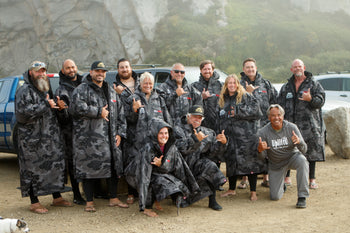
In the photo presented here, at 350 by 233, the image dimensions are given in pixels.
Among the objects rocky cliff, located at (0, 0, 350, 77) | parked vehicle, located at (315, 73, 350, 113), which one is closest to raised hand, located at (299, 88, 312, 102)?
parked vehicle, located at (315, 73, 350, 113)

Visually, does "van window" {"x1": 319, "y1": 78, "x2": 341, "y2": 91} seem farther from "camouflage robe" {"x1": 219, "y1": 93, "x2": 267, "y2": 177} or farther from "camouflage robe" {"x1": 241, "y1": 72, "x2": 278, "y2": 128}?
"camouflage robe" {"x1": 219, "y1": 93, "x2": 267, "y2": 177}

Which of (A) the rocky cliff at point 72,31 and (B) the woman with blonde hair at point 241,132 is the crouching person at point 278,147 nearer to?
(B) the woman with blonde hair at point 241,132

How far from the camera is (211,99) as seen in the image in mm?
6145

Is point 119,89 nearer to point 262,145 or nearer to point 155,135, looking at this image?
point 155,135

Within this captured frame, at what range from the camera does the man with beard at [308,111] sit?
5980mm

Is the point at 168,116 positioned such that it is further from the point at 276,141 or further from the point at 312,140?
the point at 312,140

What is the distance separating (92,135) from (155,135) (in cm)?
84

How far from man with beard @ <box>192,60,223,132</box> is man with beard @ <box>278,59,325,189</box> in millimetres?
1180

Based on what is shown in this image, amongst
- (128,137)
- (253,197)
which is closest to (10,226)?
(128,137)

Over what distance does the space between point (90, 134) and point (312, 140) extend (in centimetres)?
341

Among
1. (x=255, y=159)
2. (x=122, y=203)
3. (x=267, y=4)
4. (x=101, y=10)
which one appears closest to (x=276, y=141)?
(x=255, y=159)

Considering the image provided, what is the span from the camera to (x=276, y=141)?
555cm

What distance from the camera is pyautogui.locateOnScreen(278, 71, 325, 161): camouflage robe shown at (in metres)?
5.98

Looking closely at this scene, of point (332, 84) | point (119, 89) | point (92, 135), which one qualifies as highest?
point (332, 84)
